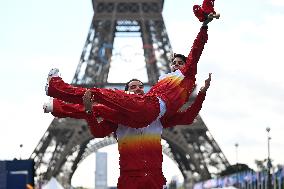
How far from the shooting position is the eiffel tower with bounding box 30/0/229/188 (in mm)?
52562

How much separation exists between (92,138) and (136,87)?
165 ft

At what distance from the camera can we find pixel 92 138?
5594 cm

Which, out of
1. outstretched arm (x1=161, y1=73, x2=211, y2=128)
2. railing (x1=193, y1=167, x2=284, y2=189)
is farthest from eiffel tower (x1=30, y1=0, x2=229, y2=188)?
outstretched arm (x1=161, y1=73, x2=211, y2=128)

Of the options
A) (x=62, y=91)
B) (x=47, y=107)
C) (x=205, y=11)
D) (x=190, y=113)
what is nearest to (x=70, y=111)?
(x=47, y=107)

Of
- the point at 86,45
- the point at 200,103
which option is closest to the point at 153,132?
the point at 200,103

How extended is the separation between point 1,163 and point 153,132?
134 inches

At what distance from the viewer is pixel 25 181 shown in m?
8.95

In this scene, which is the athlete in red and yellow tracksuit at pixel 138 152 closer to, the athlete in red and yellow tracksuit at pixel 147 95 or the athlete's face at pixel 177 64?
the athlete in red and yellow tracksuit at pixel 147 95

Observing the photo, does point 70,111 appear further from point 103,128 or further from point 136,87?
point 136,87

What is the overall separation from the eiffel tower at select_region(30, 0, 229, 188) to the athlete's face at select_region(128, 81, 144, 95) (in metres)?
45.3

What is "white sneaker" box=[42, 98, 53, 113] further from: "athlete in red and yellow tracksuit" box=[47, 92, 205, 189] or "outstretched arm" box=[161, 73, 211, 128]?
"outstretched arm" box=[161, 73, 211, 128]

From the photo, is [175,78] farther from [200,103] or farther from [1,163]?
[1,163]

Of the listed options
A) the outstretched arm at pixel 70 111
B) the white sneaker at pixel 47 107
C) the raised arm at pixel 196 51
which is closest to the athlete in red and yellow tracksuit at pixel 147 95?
the raised arm at pixel 196 51

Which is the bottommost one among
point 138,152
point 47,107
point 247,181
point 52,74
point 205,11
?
point 138,152
